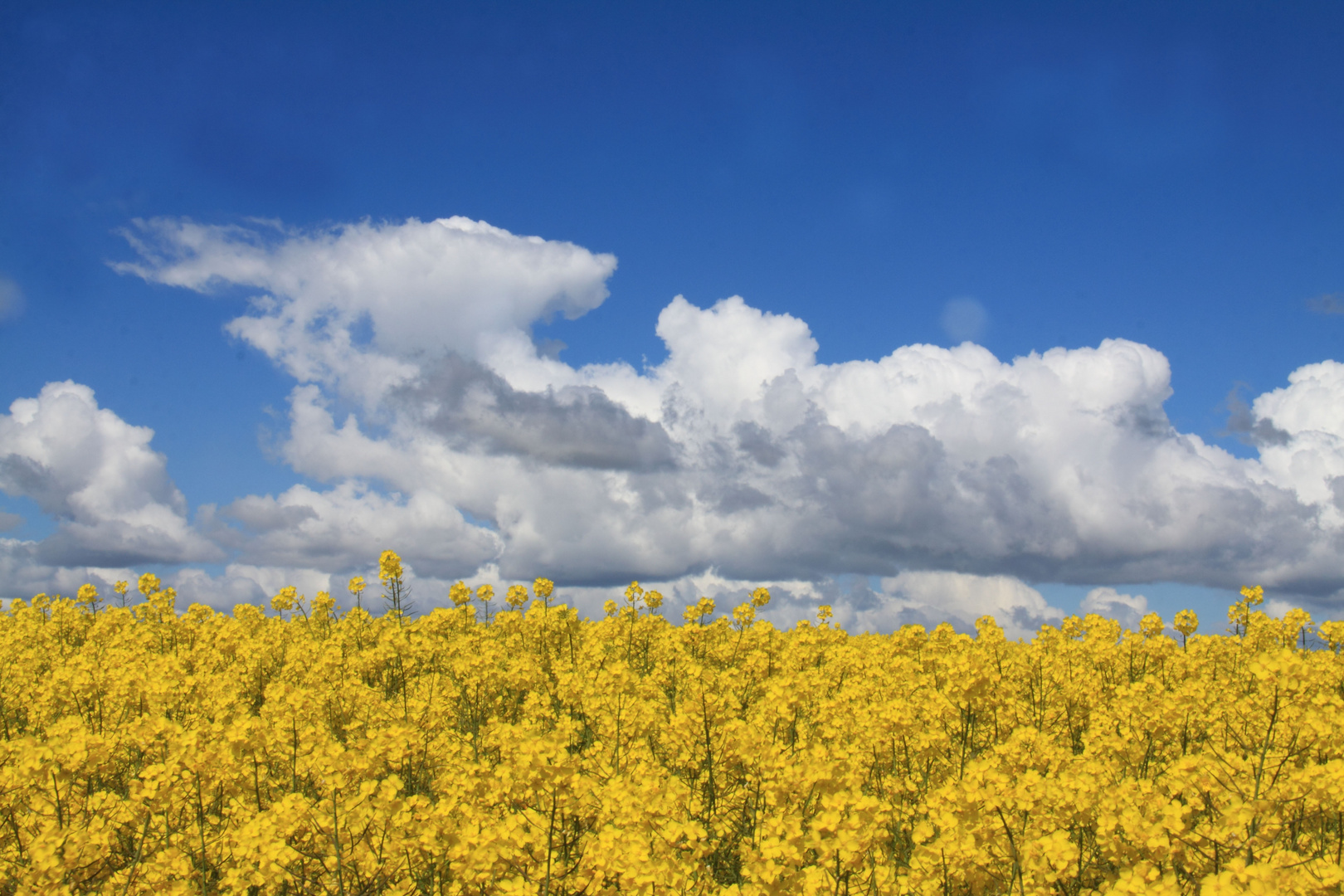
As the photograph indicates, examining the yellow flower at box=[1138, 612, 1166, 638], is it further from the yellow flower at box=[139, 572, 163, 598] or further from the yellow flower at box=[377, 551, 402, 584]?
the yellow flower at box=[139, 572, 163, 598]

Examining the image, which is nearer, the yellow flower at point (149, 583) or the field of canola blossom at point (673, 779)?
the field of canola blossom at point (673, 779)

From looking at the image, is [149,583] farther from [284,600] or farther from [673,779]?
[673,779]

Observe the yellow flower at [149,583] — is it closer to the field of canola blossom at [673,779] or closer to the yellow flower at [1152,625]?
the field of canola blossom at [673,779]

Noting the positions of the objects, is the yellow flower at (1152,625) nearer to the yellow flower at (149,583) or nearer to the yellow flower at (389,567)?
the yellow flower at (389,567)

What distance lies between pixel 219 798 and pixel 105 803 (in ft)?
4.38

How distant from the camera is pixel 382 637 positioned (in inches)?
650

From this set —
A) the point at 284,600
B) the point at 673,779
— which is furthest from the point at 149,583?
the point at 673,779

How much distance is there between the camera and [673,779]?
716 cm

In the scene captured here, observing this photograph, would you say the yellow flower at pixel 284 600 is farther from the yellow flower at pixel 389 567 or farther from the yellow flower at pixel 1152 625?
the yellow flower at pixel 1152 625

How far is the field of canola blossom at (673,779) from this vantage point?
6234mm

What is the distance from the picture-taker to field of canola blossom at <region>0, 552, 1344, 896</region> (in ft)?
20.5

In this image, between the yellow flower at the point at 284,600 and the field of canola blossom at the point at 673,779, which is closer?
the field of canola blossom at the point at 673,779

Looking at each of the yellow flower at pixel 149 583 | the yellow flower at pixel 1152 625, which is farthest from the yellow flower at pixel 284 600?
the yellow flower at pixel 1152 625

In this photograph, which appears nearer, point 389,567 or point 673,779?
point 673,779
